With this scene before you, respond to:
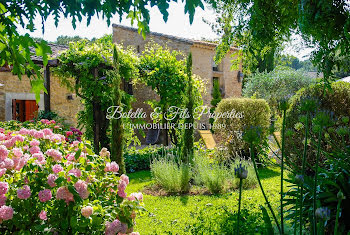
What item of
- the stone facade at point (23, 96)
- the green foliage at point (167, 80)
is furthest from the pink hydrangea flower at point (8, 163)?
the stone facade at point (23, 96)

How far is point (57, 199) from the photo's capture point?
90.0 inches

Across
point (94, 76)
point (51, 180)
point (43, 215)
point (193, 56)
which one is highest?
point (193, 56)

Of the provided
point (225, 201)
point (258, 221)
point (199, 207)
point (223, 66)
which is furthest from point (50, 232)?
point (223, 66)

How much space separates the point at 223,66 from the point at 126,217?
1775 cm

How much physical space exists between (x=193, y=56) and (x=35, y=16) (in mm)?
14714

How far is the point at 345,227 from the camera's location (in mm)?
2912

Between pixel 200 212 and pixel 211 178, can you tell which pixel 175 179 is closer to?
pixel 211 178

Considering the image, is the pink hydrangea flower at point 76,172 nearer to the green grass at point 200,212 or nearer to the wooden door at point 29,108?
the green grass at point 200,212

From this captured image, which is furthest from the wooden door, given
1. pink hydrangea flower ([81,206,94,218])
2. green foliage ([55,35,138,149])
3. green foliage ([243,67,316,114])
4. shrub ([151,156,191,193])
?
green foliage ([243,67,316,114])

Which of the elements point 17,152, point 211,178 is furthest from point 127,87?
point 17,152

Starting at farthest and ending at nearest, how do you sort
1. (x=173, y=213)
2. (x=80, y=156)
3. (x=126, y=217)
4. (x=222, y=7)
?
(x=222, y=7), (x=173, y=213), (x=80, y=156), (x=126, y=217)

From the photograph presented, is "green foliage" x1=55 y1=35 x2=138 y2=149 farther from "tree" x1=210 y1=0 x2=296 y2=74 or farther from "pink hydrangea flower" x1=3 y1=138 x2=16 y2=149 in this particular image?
"pink hydrangea flower" x1=3 y1=138 x2=16 y2=149

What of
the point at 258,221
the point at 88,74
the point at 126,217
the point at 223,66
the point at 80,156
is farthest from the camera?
the point at 223,66

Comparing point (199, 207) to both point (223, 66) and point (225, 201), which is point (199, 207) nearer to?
point (225, 201)
